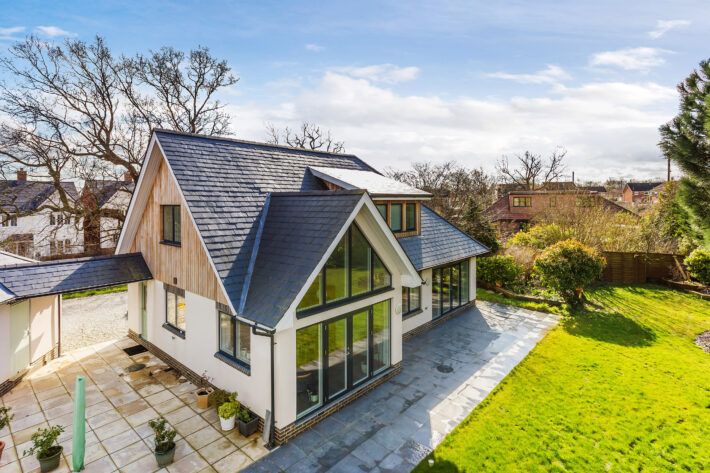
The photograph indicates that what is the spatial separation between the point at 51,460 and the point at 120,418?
1.75m

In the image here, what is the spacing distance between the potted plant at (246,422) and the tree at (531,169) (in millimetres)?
53405

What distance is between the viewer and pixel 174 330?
439 inches

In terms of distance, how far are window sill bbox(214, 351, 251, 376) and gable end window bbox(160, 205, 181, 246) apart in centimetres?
349

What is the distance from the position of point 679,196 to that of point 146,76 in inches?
1217

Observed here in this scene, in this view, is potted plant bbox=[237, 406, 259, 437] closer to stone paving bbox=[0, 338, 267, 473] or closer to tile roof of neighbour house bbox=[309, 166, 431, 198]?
stone paving bbox=[0, 338, 267, 473]

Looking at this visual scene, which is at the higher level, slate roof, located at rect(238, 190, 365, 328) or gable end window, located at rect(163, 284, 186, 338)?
slate roof, located at rect(238, 190, 365, 328)

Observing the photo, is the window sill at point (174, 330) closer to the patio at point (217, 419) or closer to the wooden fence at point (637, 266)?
Answer: the patio at point (217, 419)

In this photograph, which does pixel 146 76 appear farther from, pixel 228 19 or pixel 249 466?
pixel 249 466

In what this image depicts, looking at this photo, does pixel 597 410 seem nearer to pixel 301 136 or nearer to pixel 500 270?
pixel 500 270

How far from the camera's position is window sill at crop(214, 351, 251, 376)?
8.41 m

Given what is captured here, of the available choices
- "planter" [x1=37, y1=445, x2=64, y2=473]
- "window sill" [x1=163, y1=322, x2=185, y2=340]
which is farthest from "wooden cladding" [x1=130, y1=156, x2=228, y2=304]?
"planter" [x1=37, y1=445, x2=64, y2=473]

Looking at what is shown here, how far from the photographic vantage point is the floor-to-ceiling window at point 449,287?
15166mm

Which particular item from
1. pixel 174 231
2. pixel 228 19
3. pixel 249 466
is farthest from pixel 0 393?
pixel 228 19

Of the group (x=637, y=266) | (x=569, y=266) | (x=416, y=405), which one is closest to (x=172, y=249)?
(x=416, y=405)
